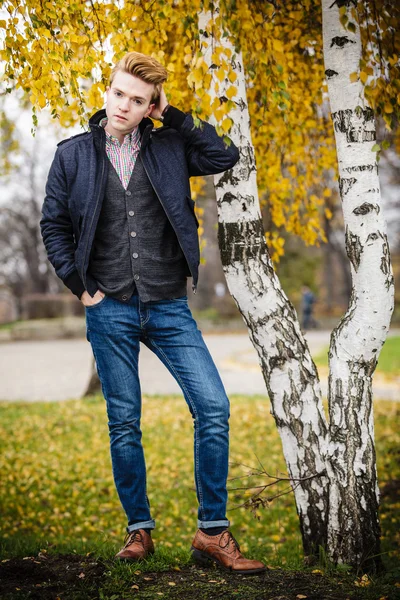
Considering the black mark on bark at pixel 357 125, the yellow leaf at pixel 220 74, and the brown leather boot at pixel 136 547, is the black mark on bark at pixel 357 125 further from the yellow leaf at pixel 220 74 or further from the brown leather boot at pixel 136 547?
the brown leather boot at pixel 136 547

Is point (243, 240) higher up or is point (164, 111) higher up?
point (164, 111)

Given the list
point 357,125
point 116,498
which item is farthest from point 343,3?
point 116,498

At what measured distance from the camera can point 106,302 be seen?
2.86 meters

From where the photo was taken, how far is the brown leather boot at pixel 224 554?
279cm

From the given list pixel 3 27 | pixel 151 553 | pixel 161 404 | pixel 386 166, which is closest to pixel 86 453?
pixel 161 404

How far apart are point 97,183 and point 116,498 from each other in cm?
327

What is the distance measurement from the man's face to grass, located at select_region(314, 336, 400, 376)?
33.8 feet

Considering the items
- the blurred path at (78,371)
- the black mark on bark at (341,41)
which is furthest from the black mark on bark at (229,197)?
the blurred path at (78,371)

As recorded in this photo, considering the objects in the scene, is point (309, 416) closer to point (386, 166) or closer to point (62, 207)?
point (62, 207)

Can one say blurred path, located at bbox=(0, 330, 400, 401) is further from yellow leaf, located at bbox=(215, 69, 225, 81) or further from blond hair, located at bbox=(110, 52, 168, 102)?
blond hair, located at bbox=(110, 52, 168, 102)

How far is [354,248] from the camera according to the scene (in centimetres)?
298

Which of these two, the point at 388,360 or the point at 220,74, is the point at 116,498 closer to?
the point at 220,74

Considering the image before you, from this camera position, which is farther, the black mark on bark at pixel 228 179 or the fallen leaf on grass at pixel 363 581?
the black mark on bark at pixel 228 179

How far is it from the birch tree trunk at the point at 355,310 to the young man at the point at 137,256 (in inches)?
21.3
